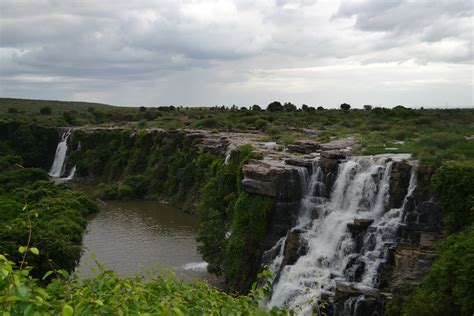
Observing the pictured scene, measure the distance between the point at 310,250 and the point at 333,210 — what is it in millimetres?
2420

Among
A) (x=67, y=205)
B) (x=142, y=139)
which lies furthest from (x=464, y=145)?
(x=142, y=139)

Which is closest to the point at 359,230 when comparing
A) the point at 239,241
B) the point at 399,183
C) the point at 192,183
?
the point at 399,183

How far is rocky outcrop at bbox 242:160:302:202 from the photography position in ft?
77.8

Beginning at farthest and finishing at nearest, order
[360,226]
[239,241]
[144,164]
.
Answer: [144,164] < [239,241] < [360,226]

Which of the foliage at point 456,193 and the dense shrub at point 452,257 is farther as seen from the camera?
the foliage at point 456,193

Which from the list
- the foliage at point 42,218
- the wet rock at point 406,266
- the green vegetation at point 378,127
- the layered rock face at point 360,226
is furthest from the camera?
the green vegetation at point 378,127

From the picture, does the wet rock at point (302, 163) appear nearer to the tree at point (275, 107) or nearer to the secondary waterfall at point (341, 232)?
the secondary waterfall at point (341, 232)

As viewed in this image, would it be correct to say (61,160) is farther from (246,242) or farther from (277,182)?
(277,182)

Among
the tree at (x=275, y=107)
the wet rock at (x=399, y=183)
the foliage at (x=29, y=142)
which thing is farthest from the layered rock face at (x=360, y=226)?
the tree at (x=275, y=107)

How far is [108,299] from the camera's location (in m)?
5.71

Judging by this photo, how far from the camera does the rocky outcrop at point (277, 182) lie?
2370 centimetres

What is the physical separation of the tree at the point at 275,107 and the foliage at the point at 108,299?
72.0m

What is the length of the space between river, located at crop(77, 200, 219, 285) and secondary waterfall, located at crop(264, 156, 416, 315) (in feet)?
16.3

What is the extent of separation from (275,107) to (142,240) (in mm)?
51972
